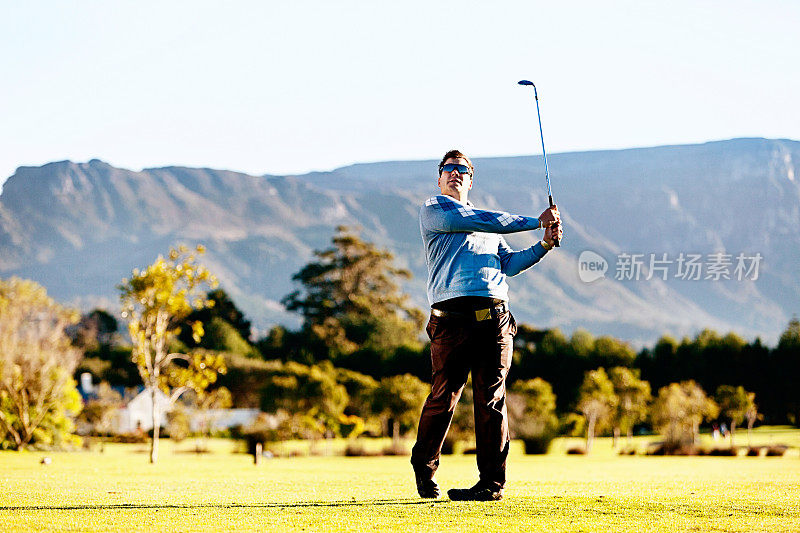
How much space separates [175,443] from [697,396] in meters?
18.5

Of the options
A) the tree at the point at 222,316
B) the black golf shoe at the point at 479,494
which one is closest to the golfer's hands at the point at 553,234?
the black golf shoe at the point at 479,494

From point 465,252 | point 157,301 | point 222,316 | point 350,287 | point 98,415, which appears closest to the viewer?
point 465,252

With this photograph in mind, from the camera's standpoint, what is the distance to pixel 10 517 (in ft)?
16.9

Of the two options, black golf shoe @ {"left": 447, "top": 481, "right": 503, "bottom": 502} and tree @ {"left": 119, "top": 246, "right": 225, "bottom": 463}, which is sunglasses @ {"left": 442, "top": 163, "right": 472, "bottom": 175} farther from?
tree @ {"left": 119, "top": 246, "right": 225, "bottom": 463}

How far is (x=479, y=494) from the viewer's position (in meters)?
5.95

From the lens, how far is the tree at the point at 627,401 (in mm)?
33594

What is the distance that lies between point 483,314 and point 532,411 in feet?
90.1

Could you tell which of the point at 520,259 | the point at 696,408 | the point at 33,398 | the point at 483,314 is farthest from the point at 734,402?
the point at 483,314

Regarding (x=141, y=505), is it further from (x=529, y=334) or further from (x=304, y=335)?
(x=304, y=335)

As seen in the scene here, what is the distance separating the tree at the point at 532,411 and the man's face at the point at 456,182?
20.2 m

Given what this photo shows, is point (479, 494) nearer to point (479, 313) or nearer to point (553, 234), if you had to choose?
point (479, 313)

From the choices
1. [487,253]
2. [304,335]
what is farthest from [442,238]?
[304,335]

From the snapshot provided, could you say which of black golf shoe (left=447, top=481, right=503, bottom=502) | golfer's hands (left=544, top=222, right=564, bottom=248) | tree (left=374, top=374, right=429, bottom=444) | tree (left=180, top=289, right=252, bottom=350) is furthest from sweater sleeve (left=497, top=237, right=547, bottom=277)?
tree (left=180, top=289, right=252, bottom=350)

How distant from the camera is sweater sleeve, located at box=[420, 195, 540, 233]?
5867 mm
